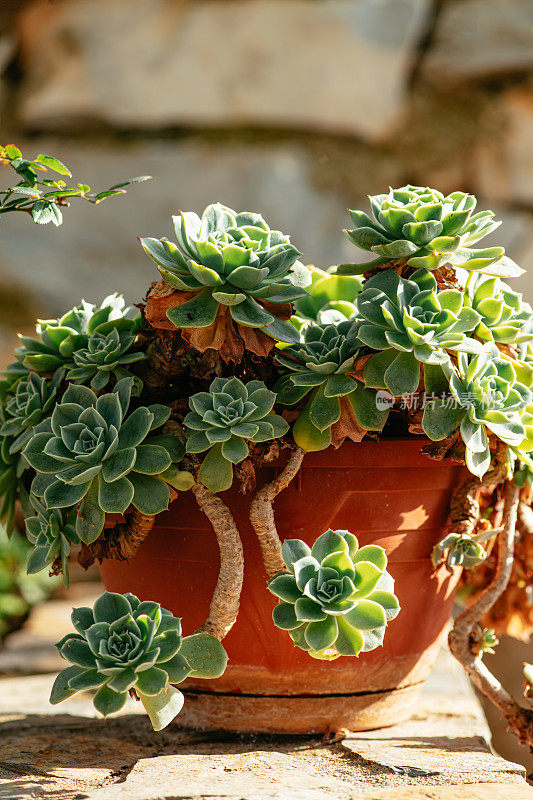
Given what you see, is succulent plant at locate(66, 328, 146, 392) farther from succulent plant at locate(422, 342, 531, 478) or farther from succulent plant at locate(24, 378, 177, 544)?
succulent plant at locate(422, 342, 531, 478)

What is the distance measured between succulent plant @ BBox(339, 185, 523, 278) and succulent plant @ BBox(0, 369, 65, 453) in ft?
1.20

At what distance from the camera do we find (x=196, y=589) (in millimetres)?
847

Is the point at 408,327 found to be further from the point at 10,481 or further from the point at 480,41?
the point at 480,41

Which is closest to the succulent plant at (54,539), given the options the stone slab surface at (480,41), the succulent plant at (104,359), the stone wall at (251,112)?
the succulent plant at (104,359)

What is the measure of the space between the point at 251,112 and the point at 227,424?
1755 millimetres

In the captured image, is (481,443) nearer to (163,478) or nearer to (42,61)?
(163,478)

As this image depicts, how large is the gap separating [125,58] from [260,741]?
1.98m

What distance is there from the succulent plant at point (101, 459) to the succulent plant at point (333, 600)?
0.16 meters

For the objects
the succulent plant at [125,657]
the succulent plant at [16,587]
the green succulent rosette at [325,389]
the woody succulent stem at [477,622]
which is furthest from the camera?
the succulent plant at [16,587]

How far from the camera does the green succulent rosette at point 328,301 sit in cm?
90

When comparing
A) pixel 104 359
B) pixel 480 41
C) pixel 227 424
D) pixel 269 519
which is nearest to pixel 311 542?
pixel 269 519

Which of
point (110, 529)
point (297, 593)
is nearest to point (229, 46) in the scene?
point (110, 529)

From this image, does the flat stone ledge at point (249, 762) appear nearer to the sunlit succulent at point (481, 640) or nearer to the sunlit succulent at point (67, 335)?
the sunlit succulent at point (481, 640)

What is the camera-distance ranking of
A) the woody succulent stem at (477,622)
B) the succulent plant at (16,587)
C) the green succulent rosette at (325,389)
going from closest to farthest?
the green succulent rosette at (325,389) < the woody succulent stem at (477,622) < the succulent plant at (16,587)
